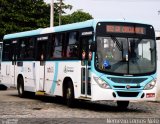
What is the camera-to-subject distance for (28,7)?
59094mm

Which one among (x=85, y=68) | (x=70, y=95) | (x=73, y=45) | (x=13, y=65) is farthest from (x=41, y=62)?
(x=85, y=68)

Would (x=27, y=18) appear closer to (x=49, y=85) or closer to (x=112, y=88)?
(x=49, y=85)

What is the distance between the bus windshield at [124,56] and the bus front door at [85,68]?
0.58m

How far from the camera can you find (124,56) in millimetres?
17906

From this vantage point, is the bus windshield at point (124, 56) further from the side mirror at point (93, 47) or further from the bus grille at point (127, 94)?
the bus grille at point (127, 94)

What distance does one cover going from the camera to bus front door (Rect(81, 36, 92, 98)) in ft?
59.6

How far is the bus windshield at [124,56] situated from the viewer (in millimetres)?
17781

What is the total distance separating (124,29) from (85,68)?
1844 mm

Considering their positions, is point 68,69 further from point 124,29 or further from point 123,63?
point 124,29

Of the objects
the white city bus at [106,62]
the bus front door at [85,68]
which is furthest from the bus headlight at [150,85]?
the bus front door at [85,68]

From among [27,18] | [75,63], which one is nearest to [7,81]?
[75,63]

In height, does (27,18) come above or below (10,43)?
above

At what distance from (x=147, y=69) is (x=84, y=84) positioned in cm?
217

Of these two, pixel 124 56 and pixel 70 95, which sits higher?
pixel 124 56
